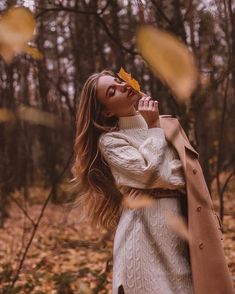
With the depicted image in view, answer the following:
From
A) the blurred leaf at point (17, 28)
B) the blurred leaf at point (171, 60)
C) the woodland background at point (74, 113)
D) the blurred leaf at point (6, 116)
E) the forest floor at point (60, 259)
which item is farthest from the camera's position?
the forest floor at point (60, 259)

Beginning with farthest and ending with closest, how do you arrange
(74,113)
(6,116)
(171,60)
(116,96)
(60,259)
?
(60,259) → (74,113) → (116,96) → (6,116) → (171,60)

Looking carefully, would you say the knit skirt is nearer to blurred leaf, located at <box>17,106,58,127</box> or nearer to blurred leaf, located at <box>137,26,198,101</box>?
blurred leaf, located at <box>17,106,58,127</box>

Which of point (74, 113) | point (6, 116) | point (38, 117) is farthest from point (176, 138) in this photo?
point (74, 113)

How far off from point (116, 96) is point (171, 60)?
1.58 meters

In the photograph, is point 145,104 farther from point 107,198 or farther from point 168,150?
point 107,198

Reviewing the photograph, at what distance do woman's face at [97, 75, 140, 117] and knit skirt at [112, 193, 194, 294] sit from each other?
389 millimetres

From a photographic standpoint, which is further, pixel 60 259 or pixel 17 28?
pixel 60 259

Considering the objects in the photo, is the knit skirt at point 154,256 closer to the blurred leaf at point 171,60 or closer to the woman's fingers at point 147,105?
the woman's fingers at point 147,105

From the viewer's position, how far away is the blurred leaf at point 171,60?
1.90 ft

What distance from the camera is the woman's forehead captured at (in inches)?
85.8

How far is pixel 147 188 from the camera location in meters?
2.06

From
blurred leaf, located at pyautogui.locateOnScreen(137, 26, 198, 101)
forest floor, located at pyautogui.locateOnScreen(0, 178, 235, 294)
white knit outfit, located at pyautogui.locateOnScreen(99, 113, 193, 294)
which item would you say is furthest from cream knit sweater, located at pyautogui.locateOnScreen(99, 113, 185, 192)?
blurred leaf, located at pyautogui.locateOnScreen(137, 26, 198, 101)

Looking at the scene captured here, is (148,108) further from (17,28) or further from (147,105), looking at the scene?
(17,28)

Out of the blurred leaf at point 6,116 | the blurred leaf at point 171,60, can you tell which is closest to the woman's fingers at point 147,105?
the blurred leaf at point 6,116
